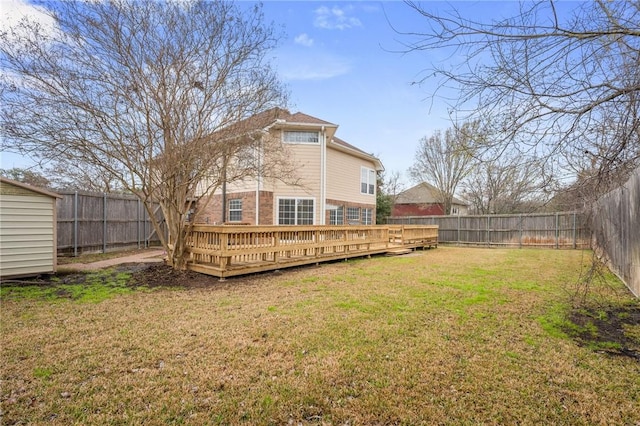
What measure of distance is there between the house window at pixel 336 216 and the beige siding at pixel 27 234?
10.6 m

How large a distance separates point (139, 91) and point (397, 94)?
577cm

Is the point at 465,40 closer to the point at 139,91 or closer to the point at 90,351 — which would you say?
the point at 90,351

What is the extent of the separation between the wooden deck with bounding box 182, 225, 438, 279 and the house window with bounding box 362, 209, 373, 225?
4.96m

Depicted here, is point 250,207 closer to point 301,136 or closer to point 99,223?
point 301,136

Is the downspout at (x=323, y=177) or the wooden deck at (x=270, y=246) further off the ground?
the downspout at (x=323, y=177)

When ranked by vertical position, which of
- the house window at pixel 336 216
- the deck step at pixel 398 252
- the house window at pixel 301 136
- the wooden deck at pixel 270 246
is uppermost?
the house window at pixel 301 136

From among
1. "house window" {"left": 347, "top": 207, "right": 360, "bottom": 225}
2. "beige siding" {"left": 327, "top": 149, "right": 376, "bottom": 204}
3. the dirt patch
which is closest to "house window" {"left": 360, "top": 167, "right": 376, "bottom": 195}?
"beige siding" {"left": 327, "top": 149, "right": 376, "bottom": 204}

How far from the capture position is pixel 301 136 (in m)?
14.2

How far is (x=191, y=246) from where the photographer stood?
25.7 ft

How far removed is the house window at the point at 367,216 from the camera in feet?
57.8

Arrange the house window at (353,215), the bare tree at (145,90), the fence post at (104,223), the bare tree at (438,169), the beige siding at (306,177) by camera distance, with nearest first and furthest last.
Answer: the bare tree at (145,90)
the fence post at (104,223)
the beige siding at (306,177)
the house window at (353,215)
the bare tree at (438,169)

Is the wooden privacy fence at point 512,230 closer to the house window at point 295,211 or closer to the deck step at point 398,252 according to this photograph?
the deck step at point 398,252

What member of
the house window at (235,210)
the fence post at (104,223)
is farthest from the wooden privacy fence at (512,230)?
the fence post at (104,223)

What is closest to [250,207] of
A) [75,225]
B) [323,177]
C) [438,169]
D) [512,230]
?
[323,177]
